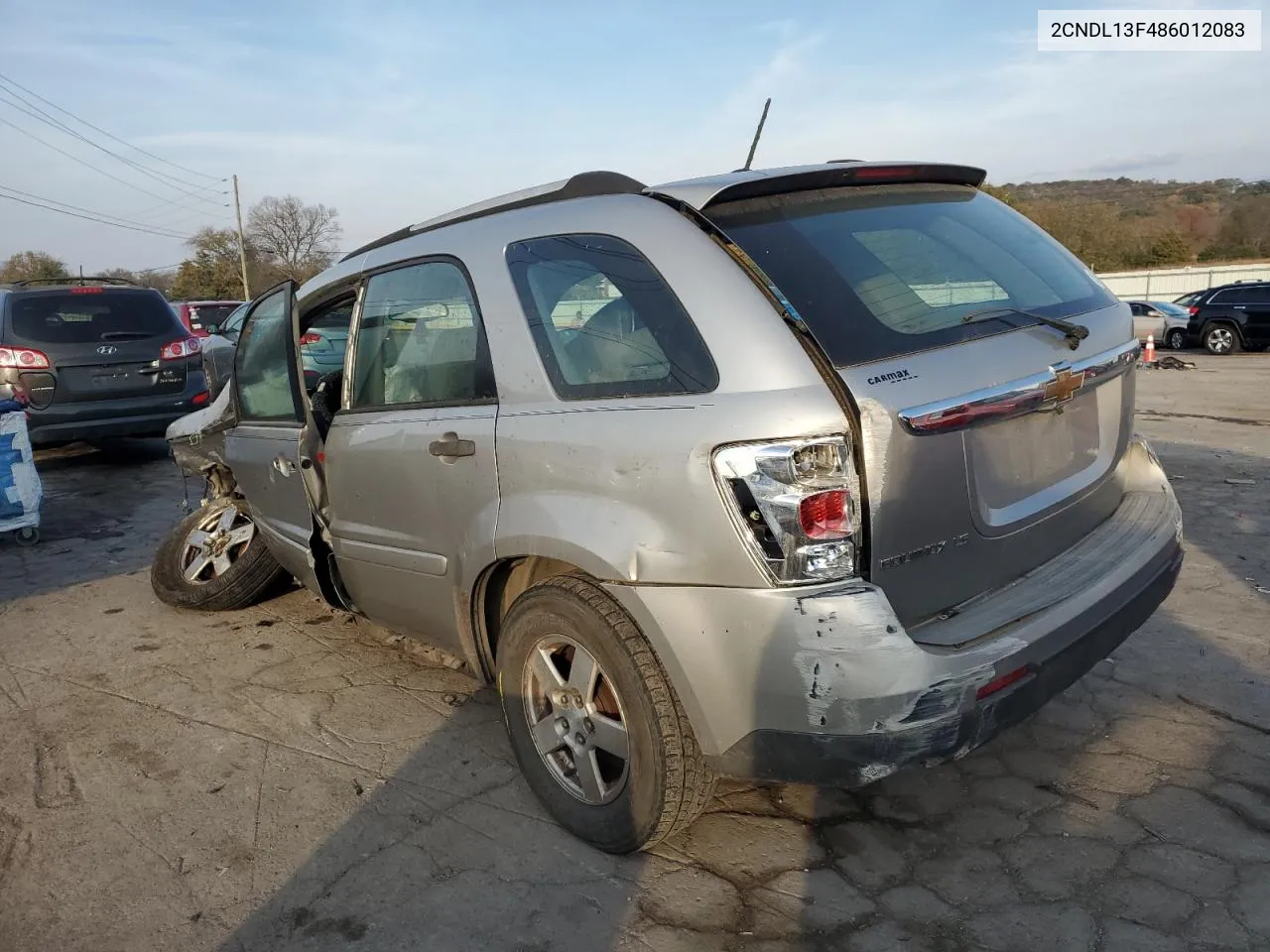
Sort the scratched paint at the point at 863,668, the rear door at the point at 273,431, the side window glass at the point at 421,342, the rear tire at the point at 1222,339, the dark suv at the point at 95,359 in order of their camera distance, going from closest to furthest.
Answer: the scratched paint at the point at 863,668
the side window glass at the point at 421,342
the rear door at the point at 273,431
the dark suv at the point at 95,359
the rear tire at the point at 1222,339

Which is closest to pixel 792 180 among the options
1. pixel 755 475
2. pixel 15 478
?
pixel 755 475

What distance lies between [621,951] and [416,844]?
2.65 ft

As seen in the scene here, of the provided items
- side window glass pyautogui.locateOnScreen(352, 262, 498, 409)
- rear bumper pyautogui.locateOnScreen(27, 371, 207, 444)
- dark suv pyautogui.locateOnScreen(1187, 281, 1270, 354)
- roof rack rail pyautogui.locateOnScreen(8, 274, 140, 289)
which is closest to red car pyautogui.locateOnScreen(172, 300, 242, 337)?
roof rack rail pyautogui.locateOnScreen(8, 274, 140, 289)

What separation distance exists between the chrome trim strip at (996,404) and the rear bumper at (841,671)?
0.43m

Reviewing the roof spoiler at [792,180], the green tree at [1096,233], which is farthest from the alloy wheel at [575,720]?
the green tree at [1096,233]

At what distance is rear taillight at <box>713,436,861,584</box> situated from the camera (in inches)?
87.0

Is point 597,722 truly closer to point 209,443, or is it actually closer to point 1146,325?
point 1146,325

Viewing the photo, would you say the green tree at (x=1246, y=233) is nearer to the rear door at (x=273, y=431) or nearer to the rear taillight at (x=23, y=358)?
the rear taillight at (x=23, y=358)

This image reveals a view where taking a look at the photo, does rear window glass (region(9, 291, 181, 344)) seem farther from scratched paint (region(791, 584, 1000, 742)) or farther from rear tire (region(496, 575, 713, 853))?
scratched paint (region(791, 584, 1000, 742))

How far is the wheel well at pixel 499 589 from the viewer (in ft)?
9.54

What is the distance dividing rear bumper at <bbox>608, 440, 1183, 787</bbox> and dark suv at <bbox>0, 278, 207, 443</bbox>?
801 cm

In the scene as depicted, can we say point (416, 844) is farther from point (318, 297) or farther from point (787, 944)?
point (318, 297)

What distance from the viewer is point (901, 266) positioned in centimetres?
266

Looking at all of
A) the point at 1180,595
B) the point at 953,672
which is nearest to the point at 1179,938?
the point at 953,672
